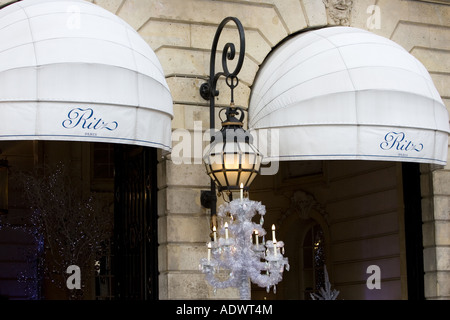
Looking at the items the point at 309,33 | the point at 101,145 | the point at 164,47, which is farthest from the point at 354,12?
the point at 101,145

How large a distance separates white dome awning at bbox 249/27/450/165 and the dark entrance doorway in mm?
1573

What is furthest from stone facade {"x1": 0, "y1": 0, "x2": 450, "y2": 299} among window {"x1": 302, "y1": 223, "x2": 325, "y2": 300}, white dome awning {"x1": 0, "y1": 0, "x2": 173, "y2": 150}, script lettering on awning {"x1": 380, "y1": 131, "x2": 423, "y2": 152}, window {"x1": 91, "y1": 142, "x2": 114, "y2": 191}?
window {"x1": 91, "y1": 142, "x2": 114, "y2": 191}

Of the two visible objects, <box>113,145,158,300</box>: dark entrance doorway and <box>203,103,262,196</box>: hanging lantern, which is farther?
<box>113,145,158,300</box>: dark entrance doorway

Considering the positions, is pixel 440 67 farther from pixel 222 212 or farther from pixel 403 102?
pixel 222 212

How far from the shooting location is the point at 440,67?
12.6 metres

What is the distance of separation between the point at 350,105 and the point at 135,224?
3.31 meters

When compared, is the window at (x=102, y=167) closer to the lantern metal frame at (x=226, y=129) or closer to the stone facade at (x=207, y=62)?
the stone facade at (x=207, y=62)

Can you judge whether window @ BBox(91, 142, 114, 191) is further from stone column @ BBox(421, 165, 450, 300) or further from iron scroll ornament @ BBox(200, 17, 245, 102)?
stone column @ BBox(421, 165, 450, 300)

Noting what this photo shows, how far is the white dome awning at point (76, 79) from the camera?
9125 mm

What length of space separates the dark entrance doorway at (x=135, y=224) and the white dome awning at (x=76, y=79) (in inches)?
60.5

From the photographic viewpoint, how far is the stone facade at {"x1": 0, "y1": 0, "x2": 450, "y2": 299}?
35.3ft

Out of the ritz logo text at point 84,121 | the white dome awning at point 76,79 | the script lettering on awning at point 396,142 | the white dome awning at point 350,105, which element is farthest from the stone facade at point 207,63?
the ritz logo text at point 84,121

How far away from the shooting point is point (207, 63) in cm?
1123
